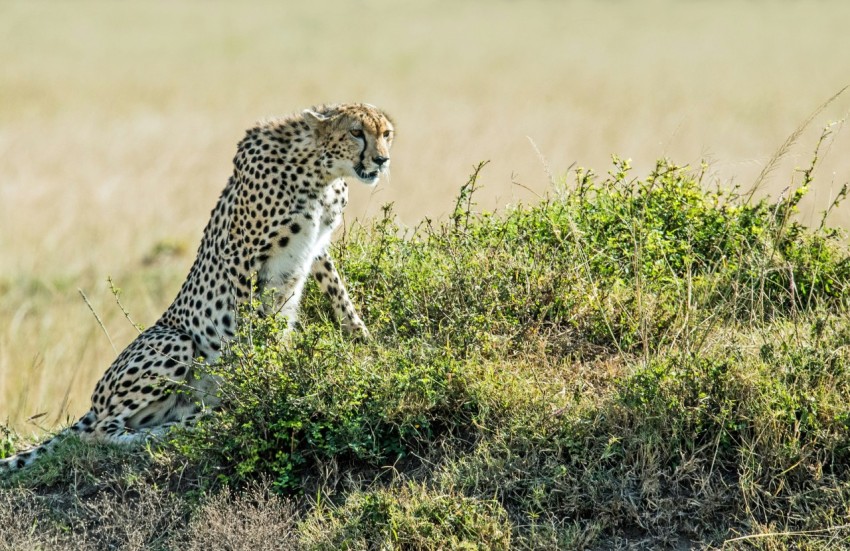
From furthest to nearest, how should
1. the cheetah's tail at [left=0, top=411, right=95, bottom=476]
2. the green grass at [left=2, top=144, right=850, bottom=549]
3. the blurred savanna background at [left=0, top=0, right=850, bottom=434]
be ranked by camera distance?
the blurred savanna background at [left=0, top=0, right=850, bottom=434] < the cheetah's tail at [left=0, top=411, right=95, bottom=476] < the green grass at [left=2, top=144, right=850, bottom=549]

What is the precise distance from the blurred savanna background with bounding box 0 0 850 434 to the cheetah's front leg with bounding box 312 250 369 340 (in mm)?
600

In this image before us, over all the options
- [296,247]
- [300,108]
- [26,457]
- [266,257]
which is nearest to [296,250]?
[296,247]

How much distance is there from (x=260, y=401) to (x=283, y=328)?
383 millimetres

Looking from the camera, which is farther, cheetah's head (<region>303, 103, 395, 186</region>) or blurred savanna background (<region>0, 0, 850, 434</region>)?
blurred savanna background (<region>0, 0, 850, 434</region>)

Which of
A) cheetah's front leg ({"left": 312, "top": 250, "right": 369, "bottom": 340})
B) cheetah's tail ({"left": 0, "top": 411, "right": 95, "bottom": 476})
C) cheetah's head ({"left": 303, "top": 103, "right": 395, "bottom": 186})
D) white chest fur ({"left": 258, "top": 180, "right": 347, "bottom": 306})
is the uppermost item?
cheetah's head ({"left": 303, "top": 103, "right": 395, "bottom": 186})

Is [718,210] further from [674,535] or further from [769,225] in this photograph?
[674,535]

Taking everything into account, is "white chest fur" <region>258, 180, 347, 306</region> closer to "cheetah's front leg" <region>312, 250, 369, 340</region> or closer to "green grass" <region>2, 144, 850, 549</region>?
"cheetah's front leg" <region>312, 250, 369, 340</region>

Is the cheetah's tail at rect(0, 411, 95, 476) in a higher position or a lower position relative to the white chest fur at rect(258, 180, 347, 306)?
lower

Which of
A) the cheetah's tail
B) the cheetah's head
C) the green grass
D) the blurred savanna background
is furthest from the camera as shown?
the blurred savanna background

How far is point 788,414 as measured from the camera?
3863mm

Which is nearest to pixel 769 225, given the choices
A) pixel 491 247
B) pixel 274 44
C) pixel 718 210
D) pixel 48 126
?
pixel 718 210

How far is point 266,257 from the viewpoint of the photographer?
203 inches

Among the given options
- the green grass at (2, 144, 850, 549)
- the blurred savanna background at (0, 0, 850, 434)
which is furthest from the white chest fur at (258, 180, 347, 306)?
the blurred savanna background at (0, 0, 850, 434)

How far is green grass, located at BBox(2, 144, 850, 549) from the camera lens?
3834 mm
